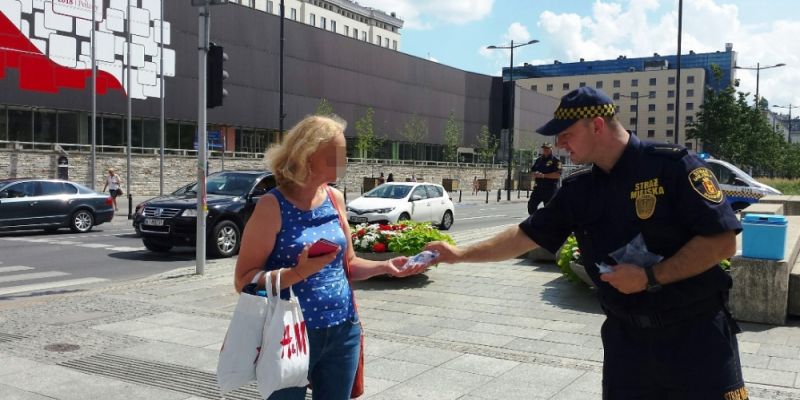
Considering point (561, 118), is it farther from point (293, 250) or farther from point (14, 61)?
point (14, 61)

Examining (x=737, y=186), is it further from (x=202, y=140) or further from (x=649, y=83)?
(x=649, y=83)

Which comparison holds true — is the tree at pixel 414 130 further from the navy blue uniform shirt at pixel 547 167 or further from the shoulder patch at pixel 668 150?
the shoulder patch at pixel 668 150

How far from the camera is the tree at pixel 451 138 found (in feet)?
257

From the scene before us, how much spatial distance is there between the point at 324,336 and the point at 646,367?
1.28m

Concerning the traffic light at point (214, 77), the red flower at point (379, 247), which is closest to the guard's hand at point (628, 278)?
the red flower at point (379, 247)

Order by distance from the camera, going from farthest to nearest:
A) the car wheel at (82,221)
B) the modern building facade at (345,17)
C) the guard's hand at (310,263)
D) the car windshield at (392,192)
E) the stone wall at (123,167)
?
the modern building facade at (345,17), the stone wall at (123,167), the car windshield at (392,192), the car wheel at (82,221), the guard's hand at (310,263)

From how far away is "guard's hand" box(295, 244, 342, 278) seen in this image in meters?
2.77

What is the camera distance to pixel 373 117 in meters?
69.2

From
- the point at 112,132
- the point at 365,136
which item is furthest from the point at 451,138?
the point at 112,132

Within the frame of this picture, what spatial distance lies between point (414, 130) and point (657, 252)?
71461 millimetres

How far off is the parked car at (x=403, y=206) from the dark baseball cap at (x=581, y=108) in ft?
53.4

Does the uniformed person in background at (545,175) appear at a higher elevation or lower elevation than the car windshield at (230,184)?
higher

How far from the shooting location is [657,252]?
2.62 m

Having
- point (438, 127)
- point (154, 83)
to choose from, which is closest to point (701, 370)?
point (154, 83)
